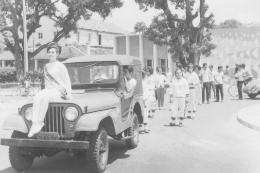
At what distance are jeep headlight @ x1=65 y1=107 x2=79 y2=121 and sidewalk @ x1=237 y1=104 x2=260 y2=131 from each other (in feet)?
21.6

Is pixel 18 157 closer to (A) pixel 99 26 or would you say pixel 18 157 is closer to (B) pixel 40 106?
(B) pixel 40 106

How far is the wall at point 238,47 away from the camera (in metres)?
36.0

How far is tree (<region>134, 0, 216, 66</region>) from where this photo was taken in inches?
1204

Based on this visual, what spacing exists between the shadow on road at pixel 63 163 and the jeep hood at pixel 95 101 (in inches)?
45.5

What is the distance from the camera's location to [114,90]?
743cm

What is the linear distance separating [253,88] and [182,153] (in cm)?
1388

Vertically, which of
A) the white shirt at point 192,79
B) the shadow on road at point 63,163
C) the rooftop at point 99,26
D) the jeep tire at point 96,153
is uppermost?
the rooftop at point 99,26

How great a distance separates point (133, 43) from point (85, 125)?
35194 millimetres

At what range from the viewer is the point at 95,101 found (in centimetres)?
641

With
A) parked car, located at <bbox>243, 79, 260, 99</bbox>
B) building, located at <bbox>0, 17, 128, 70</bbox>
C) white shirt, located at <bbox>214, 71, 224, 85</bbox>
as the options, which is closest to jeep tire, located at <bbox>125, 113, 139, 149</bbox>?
white shirt, located at <bbox>214, 71, 224, 85</bbox>

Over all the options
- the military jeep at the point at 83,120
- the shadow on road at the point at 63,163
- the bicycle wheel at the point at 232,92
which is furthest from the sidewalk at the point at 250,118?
the bicycle wheel at the point at 232,92

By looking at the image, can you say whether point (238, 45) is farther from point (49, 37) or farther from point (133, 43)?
point (49, 37)

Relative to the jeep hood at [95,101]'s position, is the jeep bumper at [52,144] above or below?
below

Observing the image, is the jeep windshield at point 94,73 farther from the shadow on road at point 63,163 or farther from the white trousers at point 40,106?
the white trousers at point 40,106
